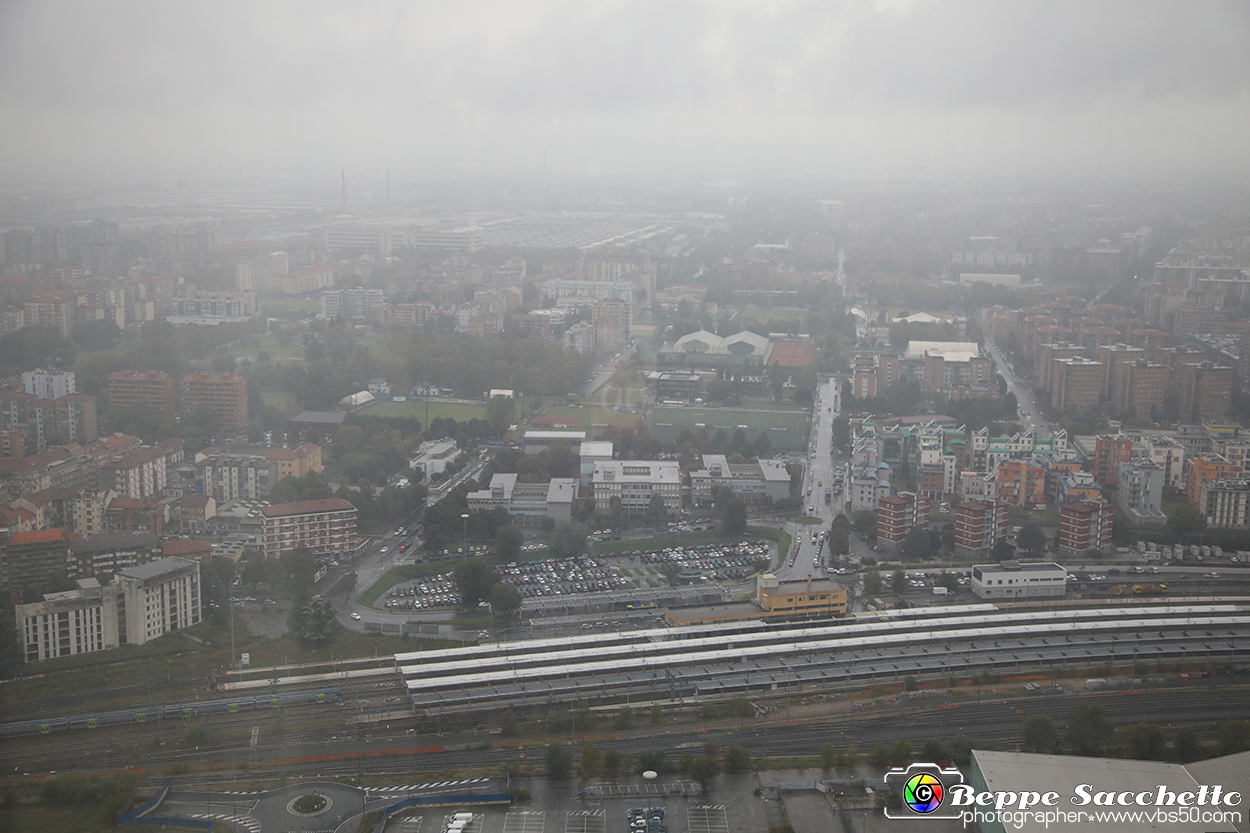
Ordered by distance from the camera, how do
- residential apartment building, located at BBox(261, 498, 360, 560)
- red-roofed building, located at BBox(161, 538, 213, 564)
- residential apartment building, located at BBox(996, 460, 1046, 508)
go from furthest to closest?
residential apartment building, located at BBox(996, 460, 1046, 508) < residential apartment building, located at BBox(261, 498, 360, 560) < red-roofed building, located at BBox(161, 538, 213, 564)

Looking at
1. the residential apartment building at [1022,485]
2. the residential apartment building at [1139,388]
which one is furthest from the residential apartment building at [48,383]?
the residential apartment building at [1139,388]

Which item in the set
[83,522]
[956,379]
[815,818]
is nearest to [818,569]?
[815,818]

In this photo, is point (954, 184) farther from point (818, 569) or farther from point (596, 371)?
point (818, 569)

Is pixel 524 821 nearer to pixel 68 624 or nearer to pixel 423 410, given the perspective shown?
pixel 68 624

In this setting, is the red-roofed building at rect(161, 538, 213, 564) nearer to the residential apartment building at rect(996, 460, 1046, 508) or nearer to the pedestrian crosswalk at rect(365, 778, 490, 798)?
the pedestrian crosswalk at rect(365, 778, 490, 798)

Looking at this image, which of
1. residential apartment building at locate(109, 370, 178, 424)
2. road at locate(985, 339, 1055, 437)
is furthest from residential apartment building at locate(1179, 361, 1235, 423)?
residential apartment building at locate(109, 370, 178, 424)

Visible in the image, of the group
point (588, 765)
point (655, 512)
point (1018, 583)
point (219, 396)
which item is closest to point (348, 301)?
point (219, 396)

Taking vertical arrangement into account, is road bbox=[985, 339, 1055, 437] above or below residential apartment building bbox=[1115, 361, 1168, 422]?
below
